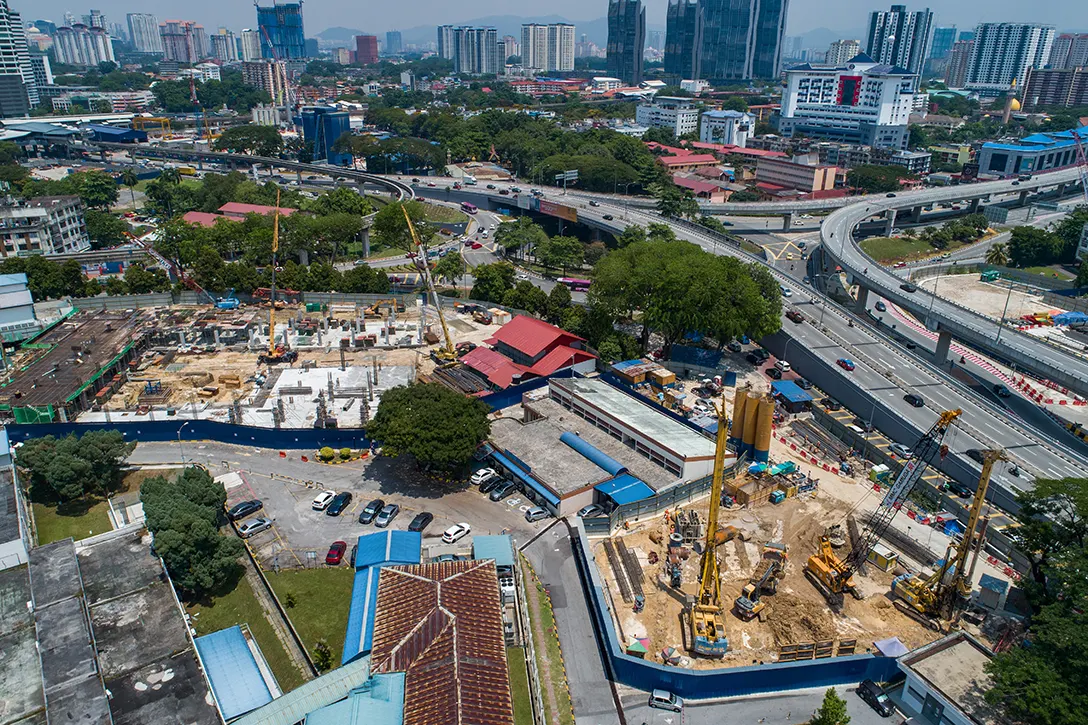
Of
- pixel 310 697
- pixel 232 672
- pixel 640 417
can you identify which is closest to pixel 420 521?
pixel 232 672

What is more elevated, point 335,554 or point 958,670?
point 958,670

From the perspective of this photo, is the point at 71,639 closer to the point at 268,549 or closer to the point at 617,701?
the point at 268,549

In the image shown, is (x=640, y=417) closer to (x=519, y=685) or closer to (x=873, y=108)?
(x=519, y=685)

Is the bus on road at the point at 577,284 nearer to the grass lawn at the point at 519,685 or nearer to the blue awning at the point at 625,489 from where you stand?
the blue awning at the point at 625,489

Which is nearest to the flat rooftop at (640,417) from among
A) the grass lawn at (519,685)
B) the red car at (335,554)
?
the grass lawn at (519,685)

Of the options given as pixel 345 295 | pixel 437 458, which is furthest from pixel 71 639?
pixel 345 295

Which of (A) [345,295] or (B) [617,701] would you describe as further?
(A) [345,295]
